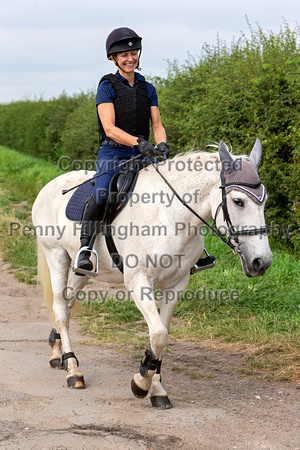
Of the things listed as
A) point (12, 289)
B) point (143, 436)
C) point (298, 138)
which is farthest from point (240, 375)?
point (12, 289)

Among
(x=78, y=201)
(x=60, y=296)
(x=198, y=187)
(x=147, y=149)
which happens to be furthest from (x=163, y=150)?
(x=60, y=296)

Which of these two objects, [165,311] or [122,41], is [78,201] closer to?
[165,311]

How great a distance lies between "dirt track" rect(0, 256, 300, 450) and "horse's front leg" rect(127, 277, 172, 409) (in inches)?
5.1

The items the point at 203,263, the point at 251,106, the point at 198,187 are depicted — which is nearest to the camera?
the point at 198,187

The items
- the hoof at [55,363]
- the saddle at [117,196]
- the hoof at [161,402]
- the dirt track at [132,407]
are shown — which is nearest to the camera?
the dirt track at [132,407]

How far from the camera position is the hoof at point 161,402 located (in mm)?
4402

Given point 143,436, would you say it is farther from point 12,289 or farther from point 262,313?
point 12,289

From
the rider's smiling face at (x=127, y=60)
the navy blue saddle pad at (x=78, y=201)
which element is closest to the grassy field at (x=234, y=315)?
the navy blue saddle pad at (x=78, y=201)

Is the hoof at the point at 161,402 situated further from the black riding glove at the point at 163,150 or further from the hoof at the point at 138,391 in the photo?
the black riding glove at the point at 163,150

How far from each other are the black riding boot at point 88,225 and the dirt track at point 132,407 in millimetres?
1142

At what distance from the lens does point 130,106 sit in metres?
4.93

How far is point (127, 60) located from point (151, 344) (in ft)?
8.09

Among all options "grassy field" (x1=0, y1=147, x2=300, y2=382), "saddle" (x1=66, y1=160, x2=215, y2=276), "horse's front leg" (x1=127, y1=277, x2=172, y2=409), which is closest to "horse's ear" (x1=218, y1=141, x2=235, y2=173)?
"saddle" (x1=66, y1=160, x2=215, y2=276)

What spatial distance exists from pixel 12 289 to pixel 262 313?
408 cm
